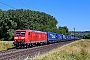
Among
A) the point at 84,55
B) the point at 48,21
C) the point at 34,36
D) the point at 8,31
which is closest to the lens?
the point at 84,55

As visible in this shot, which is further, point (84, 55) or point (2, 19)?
point (2, 19)

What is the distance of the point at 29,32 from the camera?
41344mm

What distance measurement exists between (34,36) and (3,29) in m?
58.9

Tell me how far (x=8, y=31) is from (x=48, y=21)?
2071 inches

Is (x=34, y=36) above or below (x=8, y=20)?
below

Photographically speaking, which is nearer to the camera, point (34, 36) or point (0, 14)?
point (34, 36)

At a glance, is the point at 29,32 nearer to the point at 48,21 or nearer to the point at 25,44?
the point at 25,44

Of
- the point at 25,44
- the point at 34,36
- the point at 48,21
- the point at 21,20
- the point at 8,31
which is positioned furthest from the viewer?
the point at 48,21

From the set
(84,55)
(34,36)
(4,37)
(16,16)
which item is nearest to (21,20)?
(16,16)

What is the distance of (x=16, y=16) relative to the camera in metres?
108

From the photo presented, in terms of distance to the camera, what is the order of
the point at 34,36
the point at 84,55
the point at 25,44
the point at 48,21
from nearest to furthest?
the point at 84,55 → the point at 25,44 → the point at 34,36 → the point at 48,21

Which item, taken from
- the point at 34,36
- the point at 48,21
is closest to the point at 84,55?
the point at 34,36

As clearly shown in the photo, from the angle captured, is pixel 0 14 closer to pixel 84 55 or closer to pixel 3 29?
pixel 3 29

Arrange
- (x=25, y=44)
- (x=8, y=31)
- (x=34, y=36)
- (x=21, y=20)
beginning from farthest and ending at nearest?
(x=21, y=20) < (x=8, y=31) < (x=34, y=36) < (x=25, y=44)
